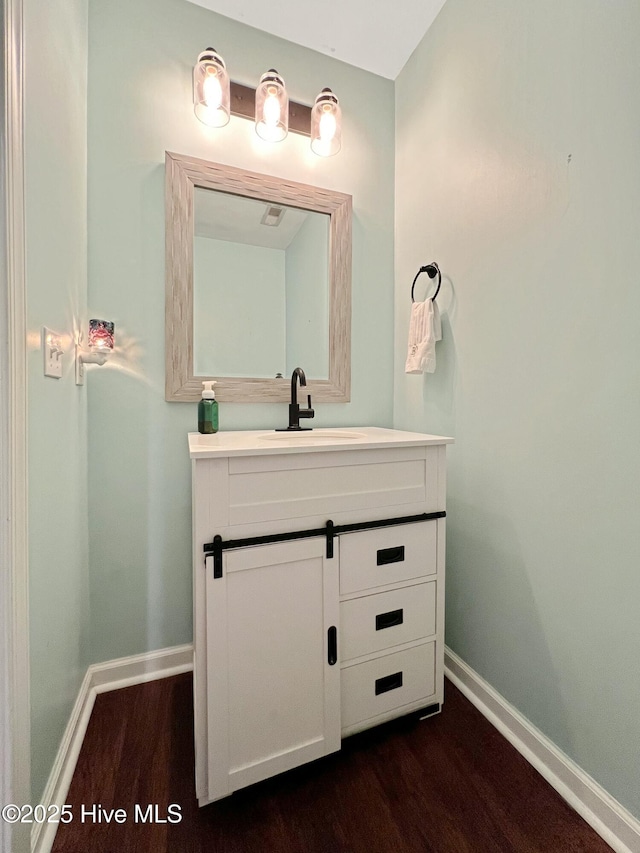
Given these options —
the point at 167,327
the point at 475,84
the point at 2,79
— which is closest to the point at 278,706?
the point at 167,327

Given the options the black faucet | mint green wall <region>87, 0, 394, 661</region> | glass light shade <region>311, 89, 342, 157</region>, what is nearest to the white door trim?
mint green wall <region>87, 0, 394, 661</region>

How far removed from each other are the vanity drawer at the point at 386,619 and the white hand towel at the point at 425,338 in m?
0.79

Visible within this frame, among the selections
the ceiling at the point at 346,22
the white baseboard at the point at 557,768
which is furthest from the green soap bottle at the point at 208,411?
the ceiling at the point at 346,22

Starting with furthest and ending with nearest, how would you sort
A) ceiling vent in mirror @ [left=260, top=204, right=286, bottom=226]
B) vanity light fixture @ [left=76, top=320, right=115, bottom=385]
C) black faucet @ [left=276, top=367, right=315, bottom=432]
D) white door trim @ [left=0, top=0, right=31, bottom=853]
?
ceiling vent in mirror @ [left=260, top=204, right=286, bottom=226] < black faucet @ [left=276, top=367, right=315, bottom=432] < vanity light fixture @ [left=76, top=320, right=115, bottom=385] < white door trim @ [left=0, top=0, right=31, bottom=853]

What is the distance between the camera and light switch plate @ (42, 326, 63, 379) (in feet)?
3.01

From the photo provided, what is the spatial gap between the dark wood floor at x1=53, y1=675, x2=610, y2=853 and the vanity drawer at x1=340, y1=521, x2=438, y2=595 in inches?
20.1

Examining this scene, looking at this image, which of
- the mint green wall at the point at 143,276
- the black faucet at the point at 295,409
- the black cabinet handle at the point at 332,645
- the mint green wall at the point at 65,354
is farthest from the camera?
the black faucet at the point at 295,409

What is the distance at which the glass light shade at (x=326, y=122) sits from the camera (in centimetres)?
158

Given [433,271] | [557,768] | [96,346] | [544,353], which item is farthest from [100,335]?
Answer: [557,768]

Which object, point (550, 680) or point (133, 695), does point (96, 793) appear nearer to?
point (133, 695)

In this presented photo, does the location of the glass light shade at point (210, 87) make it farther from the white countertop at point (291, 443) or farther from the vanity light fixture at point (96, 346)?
the white countertop at point (291, 443)

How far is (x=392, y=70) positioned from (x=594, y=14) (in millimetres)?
1082

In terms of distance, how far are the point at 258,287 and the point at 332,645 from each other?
1332mm

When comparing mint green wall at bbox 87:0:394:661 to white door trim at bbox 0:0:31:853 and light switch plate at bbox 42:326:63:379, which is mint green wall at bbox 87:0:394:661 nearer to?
light switch plate at bbox 42:326:63:379
